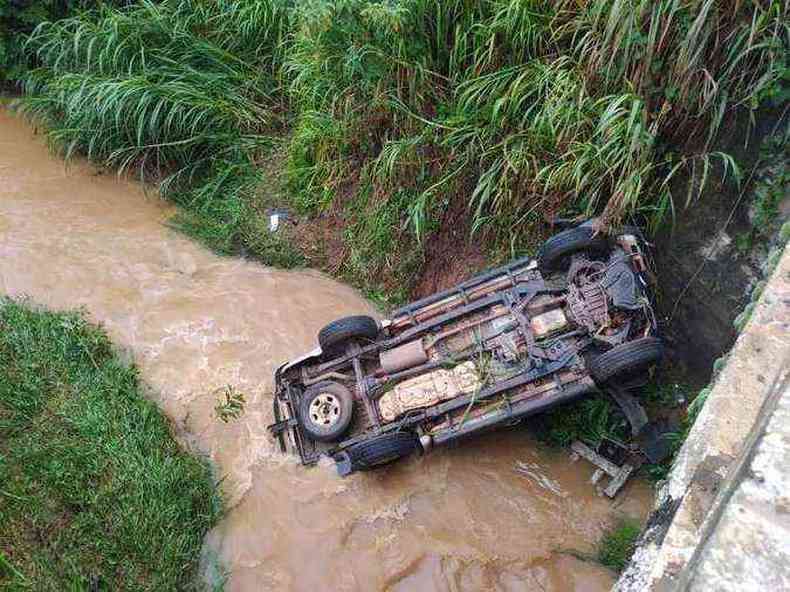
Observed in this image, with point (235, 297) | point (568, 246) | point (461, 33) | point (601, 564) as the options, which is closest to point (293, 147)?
point (235, 297)

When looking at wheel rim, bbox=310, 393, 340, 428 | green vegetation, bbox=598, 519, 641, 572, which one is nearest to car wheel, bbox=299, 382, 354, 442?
wheel rim, bbox=310, 393, 340, 428

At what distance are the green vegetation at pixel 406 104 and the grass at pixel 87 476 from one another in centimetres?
181

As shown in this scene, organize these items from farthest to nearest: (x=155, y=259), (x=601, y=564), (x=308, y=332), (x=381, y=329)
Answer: (x=155, y=259) → (x=308, y=332) → (x=381, y=329) → (x=601, y=564)

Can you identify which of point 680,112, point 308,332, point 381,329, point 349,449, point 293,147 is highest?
point 680,112

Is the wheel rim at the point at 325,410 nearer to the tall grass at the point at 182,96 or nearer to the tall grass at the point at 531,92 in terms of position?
the tall grass at the point at 531,92

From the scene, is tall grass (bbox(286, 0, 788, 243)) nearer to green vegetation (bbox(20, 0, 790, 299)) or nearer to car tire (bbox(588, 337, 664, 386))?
green vegetation (bbox(20, 0, 790, 299))

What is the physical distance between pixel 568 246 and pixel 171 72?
188 inches

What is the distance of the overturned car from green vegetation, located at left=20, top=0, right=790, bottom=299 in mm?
524

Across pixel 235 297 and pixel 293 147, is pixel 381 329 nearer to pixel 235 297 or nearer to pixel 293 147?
pixel 235 297

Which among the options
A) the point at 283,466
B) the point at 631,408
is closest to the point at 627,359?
the point at 631,408

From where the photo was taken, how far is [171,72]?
6930mm

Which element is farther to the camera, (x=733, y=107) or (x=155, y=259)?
(x=155, y=259)

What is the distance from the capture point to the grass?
3.97 meters

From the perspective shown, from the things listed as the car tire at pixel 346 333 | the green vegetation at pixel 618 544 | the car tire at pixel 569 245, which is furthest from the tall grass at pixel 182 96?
the green vegetation at pixel 618 544
